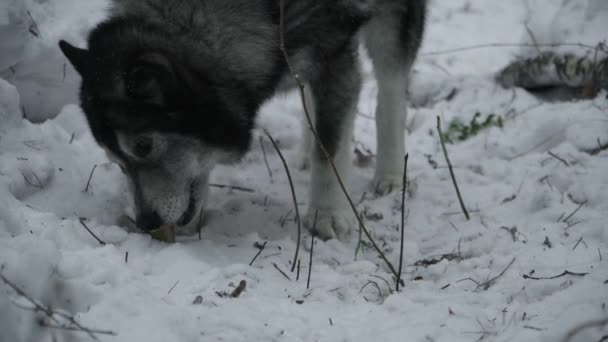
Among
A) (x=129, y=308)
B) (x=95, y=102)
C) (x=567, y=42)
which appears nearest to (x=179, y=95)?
(x=95, y=102)

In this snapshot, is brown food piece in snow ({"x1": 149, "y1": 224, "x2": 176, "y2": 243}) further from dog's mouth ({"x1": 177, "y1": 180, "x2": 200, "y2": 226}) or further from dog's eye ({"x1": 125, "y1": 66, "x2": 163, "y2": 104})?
dog's eye ({"x1": 125, "y1": 66, "x2": 163, "y2": 104})

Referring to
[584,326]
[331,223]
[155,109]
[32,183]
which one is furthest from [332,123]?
[584,326]

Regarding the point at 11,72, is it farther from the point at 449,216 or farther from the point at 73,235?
the point at 449,216

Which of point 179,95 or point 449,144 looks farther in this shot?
point 449,144

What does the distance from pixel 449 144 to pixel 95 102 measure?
2328 millimetres

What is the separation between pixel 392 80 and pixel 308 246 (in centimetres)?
122

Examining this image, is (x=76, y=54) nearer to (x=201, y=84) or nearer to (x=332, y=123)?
(x=201, y=84)

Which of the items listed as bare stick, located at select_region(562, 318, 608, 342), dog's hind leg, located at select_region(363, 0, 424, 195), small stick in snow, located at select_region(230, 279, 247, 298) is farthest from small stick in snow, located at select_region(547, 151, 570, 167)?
small stick in snow, located at select_region(230, 279, 247, 298)

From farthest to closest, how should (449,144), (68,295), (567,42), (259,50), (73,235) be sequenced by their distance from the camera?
(567,42) < (449,144) < (259,50) < (73,235) < (68,295)

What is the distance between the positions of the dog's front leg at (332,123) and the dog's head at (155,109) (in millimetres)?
535

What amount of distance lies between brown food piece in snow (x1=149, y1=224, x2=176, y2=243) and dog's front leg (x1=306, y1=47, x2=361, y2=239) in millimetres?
713

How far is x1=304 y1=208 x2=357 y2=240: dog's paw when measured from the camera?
266cm

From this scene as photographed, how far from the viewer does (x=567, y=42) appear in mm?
4023

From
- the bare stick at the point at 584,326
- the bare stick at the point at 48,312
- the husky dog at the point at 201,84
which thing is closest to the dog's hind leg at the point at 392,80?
the husky dog at the point at 201,84
